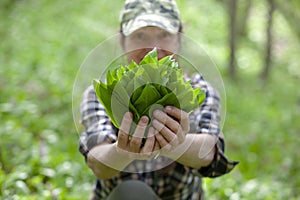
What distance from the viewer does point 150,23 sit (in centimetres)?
189

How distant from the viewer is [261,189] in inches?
135

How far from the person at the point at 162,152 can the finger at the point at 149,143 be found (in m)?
0.12

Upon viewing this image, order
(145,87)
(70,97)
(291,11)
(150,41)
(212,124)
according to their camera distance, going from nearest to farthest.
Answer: (145,87), (150,41), (212,124), (70,97), (291,11)

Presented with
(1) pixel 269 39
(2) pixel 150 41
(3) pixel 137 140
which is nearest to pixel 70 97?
(2) pixel 150 41

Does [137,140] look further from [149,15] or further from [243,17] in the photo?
[243,17]

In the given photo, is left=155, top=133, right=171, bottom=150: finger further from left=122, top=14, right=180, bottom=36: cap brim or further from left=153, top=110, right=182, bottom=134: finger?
left=122, top=14, right=180, bottom=36: cap brim

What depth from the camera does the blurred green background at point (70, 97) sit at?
3230 mm

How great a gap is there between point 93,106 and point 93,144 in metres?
0.18

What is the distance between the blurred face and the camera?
6.00 ft

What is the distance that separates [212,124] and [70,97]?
9.74 feet

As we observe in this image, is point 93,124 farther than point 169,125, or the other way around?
point 93,124

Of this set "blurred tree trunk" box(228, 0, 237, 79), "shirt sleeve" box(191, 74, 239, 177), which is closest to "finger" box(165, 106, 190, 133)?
"shirt sleeve" box(191, 74, 239, 177)

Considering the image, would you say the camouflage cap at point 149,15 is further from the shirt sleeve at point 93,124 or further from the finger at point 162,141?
the finger at point 162,141

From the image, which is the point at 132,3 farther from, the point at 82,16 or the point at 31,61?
the point at 82,16
